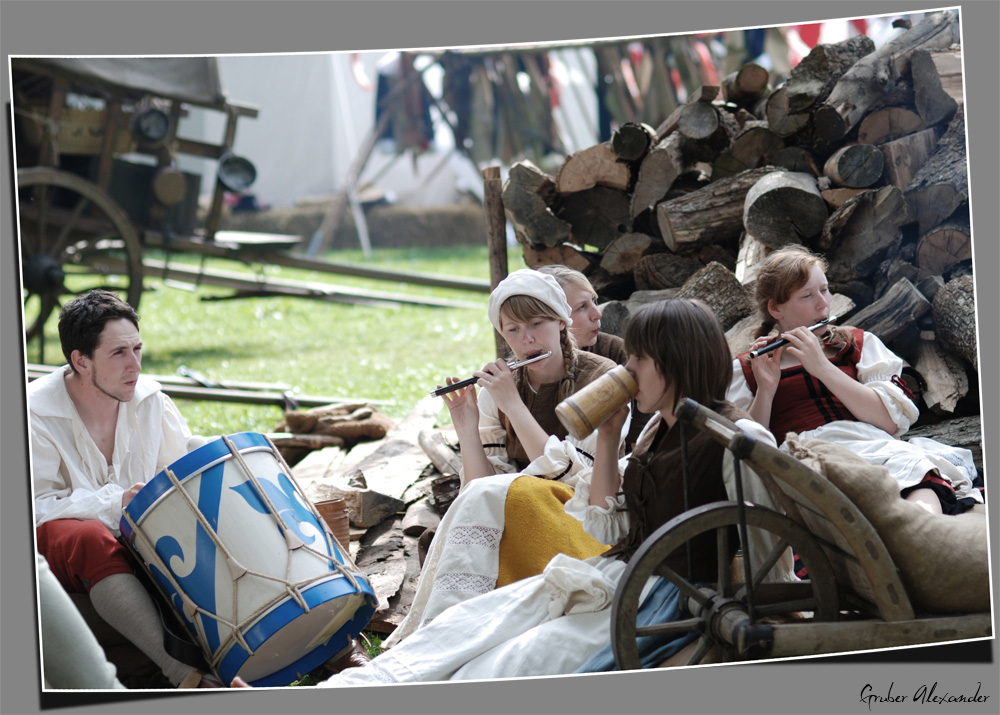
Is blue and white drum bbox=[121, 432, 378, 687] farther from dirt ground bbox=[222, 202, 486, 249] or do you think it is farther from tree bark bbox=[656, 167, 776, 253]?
dirt ground bbox=[222, 202, 486, 249]

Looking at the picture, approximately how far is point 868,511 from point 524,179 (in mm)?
2511

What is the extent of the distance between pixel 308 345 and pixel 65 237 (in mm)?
1958

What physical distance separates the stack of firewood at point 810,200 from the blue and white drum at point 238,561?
1.70m

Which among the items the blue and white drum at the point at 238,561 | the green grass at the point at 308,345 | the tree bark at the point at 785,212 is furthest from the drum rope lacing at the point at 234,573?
the green grass at the point at 308,345

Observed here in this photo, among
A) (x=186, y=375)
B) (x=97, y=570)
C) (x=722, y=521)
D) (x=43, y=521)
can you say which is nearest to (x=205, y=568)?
(x=97, y=570)

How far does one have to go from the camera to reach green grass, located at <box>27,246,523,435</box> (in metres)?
5.98

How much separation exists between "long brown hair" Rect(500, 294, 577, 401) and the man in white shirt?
1.01m

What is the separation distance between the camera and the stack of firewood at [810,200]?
3102 millimetres

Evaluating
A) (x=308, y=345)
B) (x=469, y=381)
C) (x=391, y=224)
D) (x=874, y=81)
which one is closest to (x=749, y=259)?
(x=874, y=81)

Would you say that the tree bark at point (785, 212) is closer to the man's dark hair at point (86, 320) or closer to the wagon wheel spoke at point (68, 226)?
the man's dark hair at point (86, 320)

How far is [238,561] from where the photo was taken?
2264 millimetres

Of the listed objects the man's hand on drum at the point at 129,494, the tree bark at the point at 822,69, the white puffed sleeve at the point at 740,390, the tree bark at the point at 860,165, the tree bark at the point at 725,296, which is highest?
the tree bark at the point at 822,69

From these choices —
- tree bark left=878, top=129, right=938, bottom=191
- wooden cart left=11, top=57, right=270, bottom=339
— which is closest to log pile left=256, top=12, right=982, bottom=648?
tree bark left=878, top=129, right=938, bottom=191

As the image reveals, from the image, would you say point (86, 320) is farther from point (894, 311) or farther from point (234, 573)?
point (894, 311)
